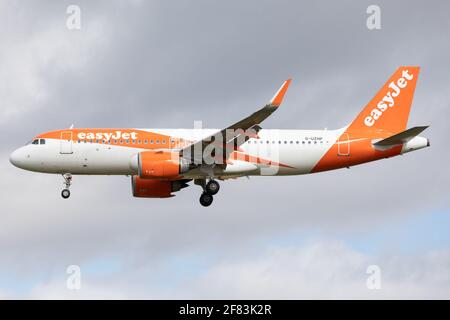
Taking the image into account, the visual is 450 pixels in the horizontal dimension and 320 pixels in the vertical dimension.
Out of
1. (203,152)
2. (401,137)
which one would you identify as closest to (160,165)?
(203,152)

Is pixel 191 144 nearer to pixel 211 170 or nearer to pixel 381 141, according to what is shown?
pixel 211 170

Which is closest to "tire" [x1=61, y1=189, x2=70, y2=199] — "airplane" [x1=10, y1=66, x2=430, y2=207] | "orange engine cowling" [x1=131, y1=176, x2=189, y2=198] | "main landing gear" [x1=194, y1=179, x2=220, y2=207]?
"airplane" [x1=10, y1=66, x2=430, y2=207]

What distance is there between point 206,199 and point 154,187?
4.24 metres

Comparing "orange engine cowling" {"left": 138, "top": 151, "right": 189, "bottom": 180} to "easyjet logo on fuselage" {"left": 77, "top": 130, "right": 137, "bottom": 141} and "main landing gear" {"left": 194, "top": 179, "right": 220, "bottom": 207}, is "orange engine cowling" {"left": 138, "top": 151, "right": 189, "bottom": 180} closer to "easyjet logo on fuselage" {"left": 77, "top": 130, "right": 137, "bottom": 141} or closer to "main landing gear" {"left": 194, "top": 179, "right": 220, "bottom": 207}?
"easyjet logo on fuselage" {"left": 77, "top": 130, "right": 137, "bottom": 141}

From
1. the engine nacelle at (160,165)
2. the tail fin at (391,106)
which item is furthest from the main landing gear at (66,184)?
the tail fin at (391,106)

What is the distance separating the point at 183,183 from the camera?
223 ft

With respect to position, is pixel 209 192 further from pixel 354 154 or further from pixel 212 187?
pixel 354 154

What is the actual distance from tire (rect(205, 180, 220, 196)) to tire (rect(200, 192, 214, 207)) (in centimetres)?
32

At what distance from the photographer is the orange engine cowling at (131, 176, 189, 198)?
221 feet

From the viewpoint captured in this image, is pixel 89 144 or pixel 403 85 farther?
pixel 403 85

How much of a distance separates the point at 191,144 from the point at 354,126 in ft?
36.0

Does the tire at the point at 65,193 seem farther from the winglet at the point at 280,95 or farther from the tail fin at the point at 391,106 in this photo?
the tail fin at the point at 391,106

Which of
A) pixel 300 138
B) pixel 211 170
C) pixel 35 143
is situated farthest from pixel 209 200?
pixel 35 143

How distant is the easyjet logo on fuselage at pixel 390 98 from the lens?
224 ft
